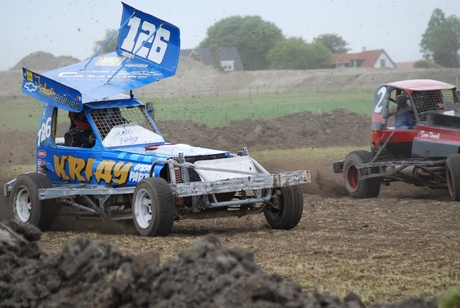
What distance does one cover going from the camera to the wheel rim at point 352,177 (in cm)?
1440

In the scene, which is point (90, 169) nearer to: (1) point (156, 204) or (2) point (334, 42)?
(1) point (156, 204)

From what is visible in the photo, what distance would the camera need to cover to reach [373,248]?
327 inches

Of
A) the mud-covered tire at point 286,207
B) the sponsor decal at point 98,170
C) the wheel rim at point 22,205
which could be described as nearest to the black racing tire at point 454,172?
the mud-covered tire at point 286,207

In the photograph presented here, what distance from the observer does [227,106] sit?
34812mm

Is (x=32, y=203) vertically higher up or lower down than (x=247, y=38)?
lower down

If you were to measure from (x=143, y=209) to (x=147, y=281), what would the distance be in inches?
187

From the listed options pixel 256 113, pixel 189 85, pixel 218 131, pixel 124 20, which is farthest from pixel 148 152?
pixel 189 85

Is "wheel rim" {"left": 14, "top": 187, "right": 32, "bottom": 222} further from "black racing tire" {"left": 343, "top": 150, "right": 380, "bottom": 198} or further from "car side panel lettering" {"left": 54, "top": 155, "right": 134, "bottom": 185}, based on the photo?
"black racing tire" {"left": 343, "top": 150, "right": 380, "bottom": 198}

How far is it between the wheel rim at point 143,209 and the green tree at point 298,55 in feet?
118

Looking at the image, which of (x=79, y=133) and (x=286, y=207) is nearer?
(x=286, y=207)

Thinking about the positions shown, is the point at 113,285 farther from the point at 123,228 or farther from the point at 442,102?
the point at 442,102

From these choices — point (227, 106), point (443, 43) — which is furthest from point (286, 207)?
point (443, 43)

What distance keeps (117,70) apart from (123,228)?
2.30m

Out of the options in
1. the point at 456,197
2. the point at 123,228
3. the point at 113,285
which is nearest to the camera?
the point at 113,285
